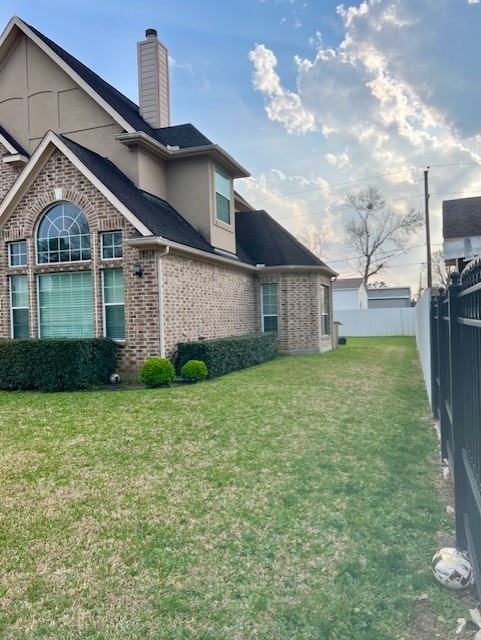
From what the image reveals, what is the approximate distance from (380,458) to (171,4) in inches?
493

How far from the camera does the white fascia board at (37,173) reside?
410 inches

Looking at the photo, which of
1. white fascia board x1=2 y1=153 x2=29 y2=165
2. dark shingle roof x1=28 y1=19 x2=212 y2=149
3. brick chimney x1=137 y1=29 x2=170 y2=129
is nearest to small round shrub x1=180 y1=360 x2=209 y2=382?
dark shingle roof x1=28 y1=19 x2=212 y2=149

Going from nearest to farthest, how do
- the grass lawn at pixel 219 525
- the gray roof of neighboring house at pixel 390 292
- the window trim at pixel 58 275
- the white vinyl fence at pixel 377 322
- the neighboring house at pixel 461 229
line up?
the grass lawn at pixel 219 525 < the window trim at pixel 58 275 < the neighboring house at pixel 461 229 < the white vinyl fence at pixel 377 322 < the gray roof of neighboring house at pixel 390 292

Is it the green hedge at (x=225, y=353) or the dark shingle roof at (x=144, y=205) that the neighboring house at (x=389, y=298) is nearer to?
the green hedge at (x=225, y=353)

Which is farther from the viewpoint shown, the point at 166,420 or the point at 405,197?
the point at 405,197

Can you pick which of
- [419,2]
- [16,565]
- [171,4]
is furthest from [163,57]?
[16,565]

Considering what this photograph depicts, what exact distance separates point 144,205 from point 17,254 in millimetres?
3530

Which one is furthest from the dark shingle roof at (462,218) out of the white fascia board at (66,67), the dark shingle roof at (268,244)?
the white fascia board at (66,67)

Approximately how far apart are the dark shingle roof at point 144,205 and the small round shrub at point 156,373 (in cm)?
291

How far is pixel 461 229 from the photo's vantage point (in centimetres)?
1585

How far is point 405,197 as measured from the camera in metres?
37.3

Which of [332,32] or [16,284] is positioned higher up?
[332,32]

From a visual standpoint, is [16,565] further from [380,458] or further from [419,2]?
[419,2]

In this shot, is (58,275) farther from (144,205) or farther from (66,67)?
(66,67)
